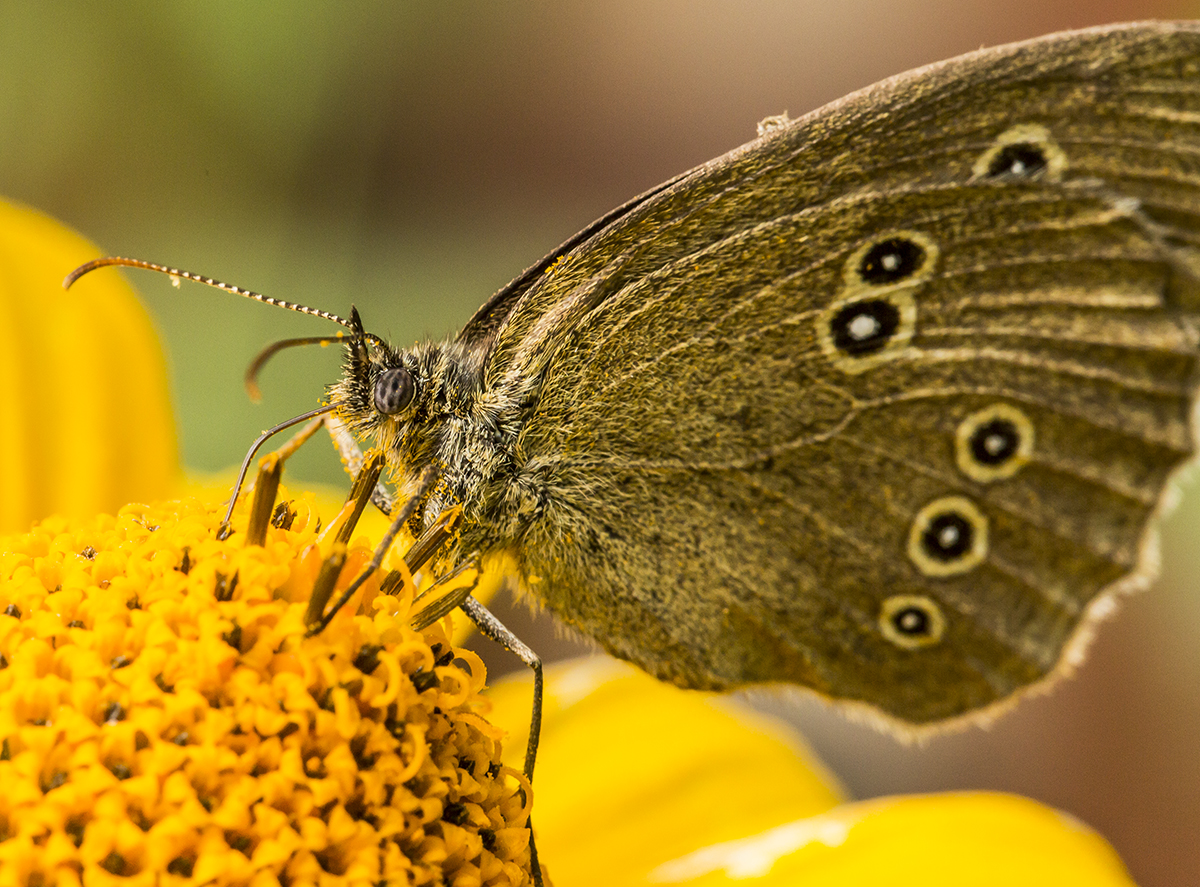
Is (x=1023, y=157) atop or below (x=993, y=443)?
atop

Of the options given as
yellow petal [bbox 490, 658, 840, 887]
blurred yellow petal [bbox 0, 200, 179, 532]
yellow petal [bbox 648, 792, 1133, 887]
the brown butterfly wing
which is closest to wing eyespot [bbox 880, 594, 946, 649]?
the brown butterfly wing

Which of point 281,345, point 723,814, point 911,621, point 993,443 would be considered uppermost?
point 281,345

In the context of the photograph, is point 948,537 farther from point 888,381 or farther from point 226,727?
point 226,727

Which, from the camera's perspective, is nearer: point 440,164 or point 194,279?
point 194,279

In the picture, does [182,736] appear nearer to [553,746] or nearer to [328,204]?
[553,746]

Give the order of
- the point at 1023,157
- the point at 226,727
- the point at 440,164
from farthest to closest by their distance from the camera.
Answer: the point at 440,164 < the point at 1023,157 < the point at 226,727

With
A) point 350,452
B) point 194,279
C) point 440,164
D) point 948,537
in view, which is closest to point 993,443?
point 948,537

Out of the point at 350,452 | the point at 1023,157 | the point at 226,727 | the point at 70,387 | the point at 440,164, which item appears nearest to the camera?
the point at 226,727
